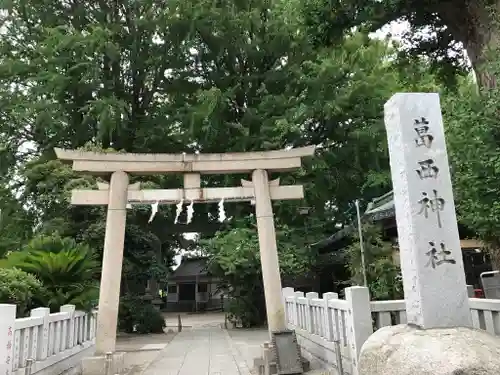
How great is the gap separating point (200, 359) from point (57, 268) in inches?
165

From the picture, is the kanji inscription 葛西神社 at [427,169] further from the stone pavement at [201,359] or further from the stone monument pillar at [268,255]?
the stone pavement at [201,359]

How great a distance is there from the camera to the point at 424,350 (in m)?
3.89

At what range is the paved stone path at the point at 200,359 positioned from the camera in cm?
883

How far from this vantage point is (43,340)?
267 inches

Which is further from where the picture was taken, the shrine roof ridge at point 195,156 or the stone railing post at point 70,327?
the shrine roof ridge at point 195,156

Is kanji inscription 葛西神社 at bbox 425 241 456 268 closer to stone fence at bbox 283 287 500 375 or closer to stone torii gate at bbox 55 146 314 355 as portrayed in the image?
stone fence at bbox 283 287 500 375

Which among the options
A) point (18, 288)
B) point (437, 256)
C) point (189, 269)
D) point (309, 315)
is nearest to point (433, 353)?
point (437, 256)

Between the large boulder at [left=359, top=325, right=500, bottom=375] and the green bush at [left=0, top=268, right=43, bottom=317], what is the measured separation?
16.6 ft

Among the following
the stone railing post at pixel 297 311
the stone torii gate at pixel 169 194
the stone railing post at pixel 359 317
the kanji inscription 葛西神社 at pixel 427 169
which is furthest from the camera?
the stone railing post at pixel 297 311

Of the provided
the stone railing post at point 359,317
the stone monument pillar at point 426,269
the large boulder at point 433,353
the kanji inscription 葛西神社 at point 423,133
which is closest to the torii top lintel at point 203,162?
the stone railing post at point 359,317

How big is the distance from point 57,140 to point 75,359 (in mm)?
Answer: 13151

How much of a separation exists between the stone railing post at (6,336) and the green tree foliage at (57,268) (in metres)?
2.55

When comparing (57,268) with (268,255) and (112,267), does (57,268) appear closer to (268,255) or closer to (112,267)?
(112,267)

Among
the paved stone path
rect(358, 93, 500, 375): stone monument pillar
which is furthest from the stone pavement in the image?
rect(358, 93, 500, 375): stone monument pillar
